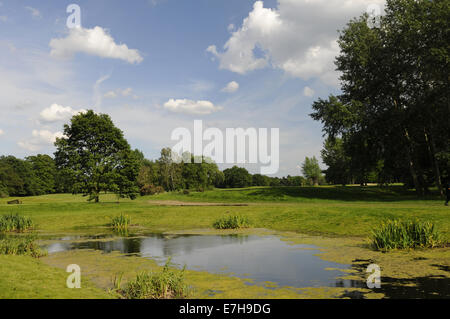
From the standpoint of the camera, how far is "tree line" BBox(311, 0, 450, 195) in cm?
3934

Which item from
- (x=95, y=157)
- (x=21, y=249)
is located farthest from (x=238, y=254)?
(x=95, y=157)

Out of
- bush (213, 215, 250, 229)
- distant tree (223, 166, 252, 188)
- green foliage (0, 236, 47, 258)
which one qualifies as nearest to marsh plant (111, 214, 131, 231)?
bush (213, 215, 250, 229)

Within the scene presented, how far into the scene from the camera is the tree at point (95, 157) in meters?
47.9

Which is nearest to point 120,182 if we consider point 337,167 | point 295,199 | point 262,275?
point 295,199

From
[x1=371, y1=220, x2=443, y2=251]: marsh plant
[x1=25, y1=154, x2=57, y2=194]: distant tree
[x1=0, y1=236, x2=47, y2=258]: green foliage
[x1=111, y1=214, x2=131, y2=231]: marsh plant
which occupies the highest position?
[x1=25, y1=154, x2=57, y2=194]: distant tree

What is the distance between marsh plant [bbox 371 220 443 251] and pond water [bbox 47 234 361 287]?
2.96m

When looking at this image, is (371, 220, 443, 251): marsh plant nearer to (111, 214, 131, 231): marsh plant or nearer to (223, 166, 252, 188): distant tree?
(111, 214, 131, 231): marsh plant

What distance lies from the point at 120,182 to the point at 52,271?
38287mm

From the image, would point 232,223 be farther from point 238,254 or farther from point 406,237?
point 406,237

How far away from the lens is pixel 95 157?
48.8m

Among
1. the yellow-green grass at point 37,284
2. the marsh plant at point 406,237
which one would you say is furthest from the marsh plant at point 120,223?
the marsh plant at point 406,237

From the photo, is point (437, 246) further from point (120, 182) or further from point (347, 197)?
point (120, 182)

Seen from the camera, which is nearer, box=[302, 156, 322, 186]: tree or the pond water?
the pond water

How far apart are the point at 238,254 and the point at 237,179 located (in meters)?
132
